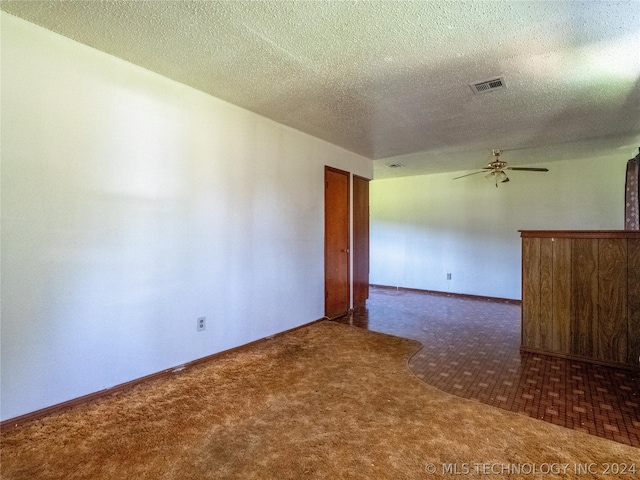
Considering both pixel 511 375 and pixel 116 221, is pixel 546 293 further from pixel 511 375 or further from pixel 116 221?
pixel 116 221

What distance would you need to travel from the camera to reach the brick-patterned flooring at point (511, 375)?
7.06 ft

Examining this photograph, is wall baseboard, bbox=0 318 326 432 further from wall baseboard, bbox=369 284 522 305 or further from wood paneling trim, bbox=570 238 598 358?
wall baseboard, bbox=369 284 522 305

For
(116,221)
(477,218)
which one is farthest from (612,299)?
(116,221)

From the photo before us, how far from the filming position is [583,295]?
312 cm

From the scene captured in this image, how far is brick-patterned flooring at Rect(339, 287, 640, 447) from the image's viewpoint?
7.06ft

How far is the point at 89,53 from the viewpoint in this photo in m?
2.30

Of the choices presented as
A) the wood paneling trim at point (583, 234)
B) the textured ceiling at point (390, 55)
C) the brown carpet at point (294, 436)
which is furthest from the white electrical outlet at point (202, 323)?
the wood paneling trim at point (583, 234)

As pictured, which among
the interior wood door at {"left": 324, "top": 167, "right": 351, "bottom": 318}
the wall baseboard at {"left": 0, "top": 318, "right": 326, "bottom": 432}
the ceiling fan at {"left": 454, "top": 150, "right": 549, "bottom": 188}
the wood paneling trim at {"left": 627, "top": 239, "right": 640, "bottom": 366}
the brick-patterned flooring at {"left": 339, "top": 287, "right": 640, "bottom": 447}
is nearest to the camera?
the wall baseboard at {"left": 0, "top": 318, "right": 326, "bottom": 432}

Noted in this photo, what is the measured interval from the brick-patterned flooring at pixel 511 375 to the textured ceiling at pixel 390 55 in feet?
8.10

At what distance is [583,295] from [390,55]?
2.89 meters

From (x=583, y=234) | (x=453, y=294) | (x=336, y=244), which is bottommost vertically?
(x=453, y=294)

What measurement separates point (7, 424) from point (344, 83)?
3.34 meters

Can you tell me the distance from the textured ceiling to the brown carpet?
8.09ft

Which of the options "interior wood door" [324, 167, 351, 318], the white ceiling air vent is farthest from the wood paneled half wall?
"interior wood door" [324, 167, 351, 318]
